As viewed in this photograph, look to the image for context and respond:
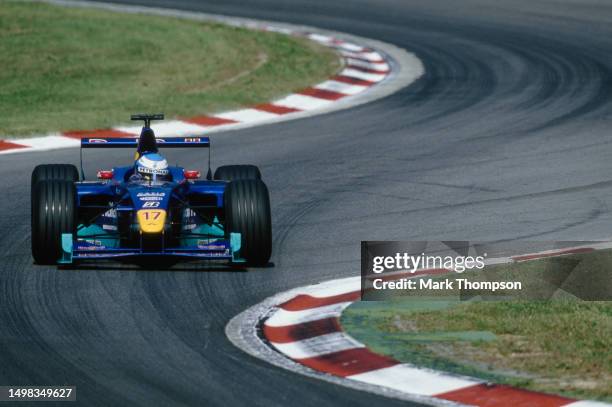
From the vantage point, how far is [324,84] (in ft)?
75.2

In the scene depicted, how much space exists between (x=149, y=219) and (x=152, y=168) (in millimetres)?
814

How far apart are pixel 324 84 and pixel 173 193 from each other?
10.6 m

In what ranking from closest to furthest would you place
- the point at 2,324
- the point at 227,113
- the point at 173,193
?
the point at 2,324, the point at 173,193, the point at 227,113

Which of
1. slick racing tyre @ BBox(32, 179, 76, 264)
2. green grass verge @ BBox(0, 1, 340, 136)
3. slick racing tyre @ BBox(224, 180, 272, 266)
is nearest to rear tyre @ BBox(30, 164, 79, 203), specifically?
slick racing tyre @ BBox(32, 179, 76, 264)

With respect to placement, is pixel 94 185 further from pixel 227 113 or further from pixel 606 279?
pixel 227 113

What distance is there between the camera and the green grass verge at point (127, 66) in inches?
832

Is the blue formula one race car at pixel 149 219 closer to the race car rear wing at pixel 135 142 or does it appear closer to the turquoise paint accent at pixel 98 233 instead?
the turquoise paint accent at pixel 98 233

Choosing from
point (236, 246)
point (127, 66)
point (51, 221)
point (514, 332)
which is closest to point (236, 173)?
point (236, 246)

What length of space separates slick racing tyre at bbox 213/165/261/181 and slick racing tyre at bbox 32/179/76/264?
1807 millimetres

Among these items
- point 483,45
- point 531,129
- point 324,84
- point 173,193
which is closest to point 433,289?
point 173,193

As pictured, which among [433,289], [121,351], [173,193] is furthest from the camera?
[173,193]

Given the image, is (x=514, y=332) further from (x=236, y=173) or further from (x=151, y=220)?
(x=236, y=173)

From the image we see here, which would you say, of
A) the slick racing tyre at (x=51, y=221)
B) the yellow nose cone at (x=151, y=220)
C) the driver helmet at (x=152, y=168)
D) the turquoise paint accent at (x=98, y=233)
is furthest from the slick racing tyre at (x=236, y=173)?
the slick racing tyre at (x=51, y=221)

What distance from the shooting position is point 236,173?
45.2 ft
